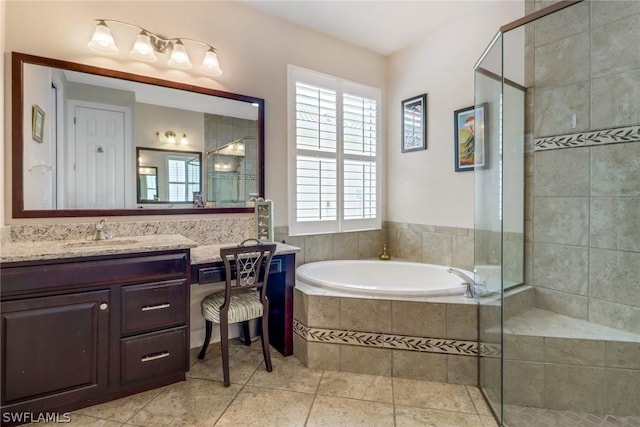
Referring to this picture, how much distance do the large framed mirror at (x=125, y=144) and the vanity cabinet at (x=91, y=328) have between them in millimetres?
593

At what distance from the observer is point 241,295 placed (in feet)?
7.43

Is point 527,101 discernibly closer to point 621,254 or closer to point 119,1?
point 621,254

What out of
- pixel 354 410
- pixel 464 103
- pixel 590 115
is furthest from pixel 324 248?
pixel 590 115

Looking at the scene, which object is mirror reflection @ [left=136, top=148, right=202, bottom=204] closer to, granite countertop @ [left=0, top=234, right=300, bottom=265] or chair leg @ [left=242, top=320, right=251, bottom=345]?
granite countertop @ [left=0, top=234, right=300, bottom=265]

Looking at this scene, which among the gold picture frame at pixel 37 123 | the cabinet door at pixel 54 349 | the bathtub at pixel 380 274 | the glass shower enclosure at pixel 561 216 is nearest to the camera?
the cabinet door at pixel 54 349

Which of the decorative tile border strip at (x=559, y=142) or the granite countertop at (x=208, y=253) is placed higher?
the decorative tile border strip at (x=559, y=142)

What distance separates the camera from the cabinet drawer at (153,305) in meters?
1.78

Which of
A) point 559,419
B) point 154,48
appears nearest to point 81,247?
point 154,48

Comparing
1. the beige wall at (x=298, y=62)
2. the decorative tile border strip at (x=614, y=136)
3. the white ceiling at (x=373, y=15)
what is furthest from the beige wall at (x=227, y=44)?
the decorative tile border strip at (x=614, y=136)

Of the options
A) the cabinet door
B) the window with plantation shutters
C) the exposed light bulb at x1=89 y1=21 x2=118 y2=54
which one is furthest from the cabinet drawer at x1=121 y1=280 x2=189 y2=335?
the exposed light bulb at x1=89 y1=21 x2=118 y2=54

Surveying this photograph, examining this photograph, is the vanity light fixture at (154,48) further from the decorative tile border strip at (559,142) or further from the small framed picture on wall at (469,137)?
the decorative tile border strip at (559,142)

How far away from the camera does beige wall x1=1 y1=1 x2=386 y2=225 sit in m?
1.94

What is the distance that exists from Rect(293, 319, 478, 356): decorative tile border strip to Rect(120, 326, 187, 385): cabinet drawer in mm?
819

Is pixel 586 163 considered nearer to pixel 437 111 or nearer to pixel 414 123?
pixel 437 111
